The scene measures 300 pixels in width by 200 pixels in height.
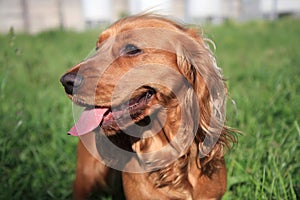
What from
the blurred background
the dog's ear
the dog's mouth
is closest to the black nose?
the dog's mouth

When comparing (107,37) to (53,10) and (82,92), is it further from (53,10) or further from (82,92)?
(53,10)

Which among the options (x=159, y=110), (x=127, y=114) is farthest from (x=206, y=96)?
(x=127, y=114)

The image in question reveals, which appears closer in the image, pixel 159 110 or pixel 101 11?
pixel 159 110

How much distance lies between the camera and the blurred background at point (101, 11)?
11.8m

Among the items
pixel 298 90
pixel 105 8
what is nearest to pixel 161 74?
pixel 298 90

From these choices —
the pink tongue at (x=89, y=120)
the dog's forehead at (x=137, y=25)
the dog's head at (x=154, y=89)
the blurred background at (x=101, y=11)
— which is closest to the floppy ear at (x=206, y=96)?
the dog's head at (x=154, y=89)

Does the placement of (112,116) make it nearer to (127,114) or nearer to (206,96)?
(127,114)

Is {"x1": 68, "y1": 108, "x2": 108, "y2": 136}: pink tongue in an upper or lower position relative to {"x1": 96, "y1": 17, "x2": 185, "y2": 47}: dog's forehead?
lower

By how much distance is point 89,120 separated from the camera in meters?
1.76

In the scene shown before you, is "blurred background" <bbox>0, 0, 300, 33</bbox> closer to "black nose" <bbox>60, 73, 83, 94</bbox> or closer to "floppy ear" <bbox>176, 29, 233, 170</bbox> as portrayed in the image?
→ "floppy ear" <bbox>176, 29, 233, 170</bbox>

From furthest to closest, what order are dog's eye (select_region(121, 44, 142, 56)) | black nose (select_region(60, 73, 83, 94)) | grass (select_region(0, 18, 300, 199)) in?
grass (select_region(0, 18, 300, 199)) → dog's eye (select_region(121, 44, 142, 56)) → black nose (select_region(60, 73, 83, 94))

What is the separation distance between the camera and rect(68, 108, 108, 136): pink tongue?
1746mm

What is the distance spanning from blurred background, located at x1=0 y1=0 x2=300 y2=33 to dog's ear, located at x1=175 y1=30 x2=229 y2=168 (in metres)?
7.25

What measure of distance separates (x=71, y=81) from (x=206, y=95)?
2.05 ft
